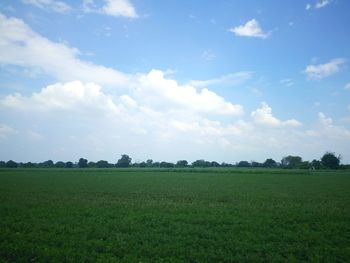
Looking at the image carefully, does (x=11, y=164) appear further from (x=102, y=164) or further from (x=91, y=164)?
(x=102, y=164)

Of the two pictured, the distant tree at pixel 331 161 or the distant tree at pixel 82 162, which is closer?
the distant tree at pixel 331 161

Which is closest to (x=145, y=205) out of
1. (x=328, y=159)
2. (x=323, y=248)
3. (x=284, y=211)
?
(x=284, y=211)

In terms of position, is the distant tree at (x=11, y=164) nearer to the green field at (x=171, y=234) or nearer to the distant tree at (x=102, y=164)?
the distant tree at (x=102, y=164)

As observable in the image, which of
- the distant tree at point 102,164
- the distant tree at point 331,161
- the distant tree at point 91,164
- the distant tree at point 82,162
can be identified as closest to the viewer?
the distant tree at point 331,161

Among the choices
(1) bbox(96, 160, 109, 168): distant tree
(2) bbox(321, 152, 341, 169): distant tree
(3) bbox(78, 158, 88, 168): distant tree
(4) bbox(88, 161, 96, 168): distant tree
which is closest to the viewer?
(2) bbox(321, 152, 341, 169): distant tree

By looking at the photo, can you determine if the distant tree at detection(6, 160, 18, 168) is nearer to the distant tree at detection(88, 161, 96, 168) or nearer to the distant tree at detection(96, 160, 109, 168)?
the distant tree at detection(88, 161, 96, 168)

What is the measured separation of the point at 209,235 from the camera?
14102mm

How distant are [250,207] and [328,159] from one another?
516 ft

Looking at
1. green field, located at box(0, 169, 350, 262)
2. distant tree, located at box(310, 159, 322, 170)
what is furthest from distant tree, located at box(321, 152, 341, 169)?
green field, located at box(0, 169, 350, 262)

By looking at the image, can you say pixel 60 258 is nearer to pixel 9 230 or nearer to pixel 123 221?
pixel 9 230

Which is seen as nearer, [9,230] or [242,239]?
[242,239]

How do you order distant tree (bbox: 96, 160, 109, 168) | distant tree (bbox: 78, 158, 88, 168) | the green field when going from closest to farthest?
1. the green field
2. distant tree (bbox: 78, 158, 88, 168)
3. distant tree (bbox: 96, 160, 109, 168)

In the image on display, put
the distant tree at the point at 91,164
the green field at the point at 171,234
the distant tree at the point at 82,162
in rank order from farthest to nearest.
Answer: the distant tree at the point at 91,164 → the distant tree at the point at 82,162 → the green field at the point at 171,234

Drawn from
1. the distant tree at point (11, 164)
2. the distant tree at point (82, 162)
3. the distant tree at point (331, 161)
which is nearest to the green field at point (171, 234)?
the distant tree at point (331, 161)
